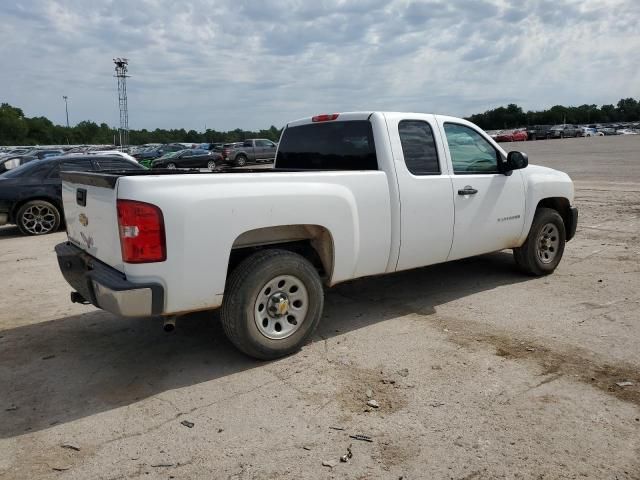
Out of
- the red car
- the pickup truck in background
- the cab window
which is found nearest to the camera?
the cab window

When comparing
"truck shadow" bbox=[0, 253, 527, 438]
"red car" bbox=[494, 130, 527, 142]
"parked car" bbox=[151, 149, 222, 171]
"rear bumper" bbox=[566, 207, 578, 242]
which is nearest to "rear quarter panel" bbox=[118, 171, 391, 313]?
"truck shadow" bbox=[0, 253, 527, 438]

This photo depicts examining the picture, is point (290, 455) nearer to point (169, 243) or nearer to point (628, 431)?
point (169, 243)

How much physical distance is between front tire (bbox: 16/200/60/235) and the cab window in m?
9.00

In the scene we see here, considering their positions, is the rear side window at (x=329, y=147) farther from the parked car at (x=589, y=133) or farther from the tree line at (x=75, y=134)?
the tree line at (x=75, y=134)

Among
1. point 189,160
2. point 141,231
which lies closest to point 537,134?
point 189,160

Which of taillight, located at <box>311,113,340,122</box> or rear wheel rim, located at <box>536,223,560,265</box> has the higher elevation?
taillight, located at <box>311,113,340,122</box>

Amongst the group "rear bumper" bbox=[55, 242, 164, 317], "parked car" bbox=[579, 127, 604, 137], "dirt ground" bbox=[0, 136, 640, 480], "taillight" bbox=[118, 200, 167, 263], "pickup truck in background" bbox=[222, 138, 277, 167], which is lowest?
"dirt ground" bbox=[0, 136, 640, 480]

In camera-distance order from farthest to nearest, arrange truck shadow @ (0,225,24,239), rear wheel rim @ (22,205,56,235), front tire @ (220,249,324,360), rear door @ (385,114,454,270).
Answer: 1. truck shadow @ (0,225,24,239)
2. rear wheel rim @ (22,205,56,235)
3. rear door @ (385,114,454,270)
4. front tire @ (220,249,324,360)

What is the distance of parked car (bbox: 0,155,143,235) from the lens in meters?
10.8

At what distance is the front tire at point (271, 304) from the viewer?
3.87 m

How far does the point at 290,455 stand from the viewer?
295 centimetres

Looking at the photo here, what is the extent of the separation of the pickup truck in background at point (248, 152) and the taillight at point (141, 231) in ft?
98.3

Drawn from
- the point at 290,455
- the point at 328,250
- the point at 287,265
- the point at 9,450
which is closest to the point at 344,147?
the point at 328,250

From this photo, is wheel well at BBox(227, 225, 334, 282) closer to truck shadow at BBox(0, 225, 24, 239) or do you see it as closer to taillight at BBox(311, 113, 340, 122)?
taillight at BBox(311, 113, 340, 122)
